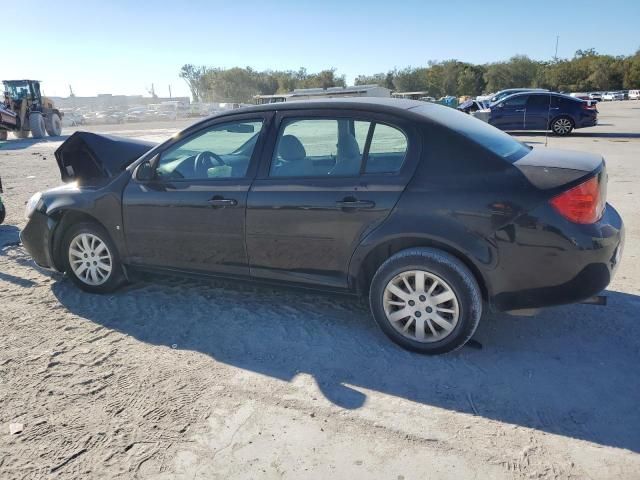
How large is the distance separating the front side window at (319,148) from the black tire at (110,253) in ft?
5.68

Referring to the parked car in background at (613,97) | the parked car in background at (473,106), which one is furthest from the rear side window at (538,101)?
the parked car in background at (613,97)

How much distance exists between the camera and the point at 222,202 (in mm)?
3801

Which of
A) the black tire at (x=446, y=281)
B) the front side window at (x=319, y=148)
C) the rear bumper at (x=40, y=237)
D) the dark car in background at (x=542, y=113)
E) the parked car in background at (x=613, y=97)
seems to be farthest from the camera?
the parked car in background at (x=613, y=97)

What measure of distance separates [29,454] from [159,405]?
0.67m

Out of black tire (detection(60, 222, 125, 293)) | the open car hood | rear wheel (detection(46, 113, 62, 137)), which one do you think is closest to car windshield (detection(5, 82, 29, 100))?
rear wheel (detection(46, 113, 62, 137))

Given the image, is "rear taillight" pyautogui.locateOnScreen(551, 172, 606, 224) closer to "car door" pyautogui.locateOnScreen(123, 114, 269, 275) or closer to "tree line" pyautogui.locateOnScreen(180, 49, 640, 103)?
"car door" pyautogui.locateOnScreen(123, 114, 269, 275)

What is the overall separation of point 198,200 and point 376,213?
1453mm

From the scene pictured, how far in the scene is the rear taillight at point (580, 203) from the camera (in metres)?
2.97

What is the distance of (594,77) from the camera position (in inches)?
2896

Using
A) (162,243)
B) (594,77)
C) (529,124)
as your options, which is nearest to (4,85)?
(529,124)

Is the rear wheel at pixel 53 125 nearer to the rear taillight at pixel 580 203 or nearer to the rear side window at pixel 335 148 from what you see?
the rear side window at pixel 335 148

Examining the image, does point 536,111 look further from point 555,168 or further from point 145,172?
point 145,172

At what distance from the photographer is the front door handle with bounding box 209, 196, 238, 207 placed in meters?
3.77

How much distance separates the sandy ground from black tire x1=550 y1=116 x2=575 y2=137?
15496mm
